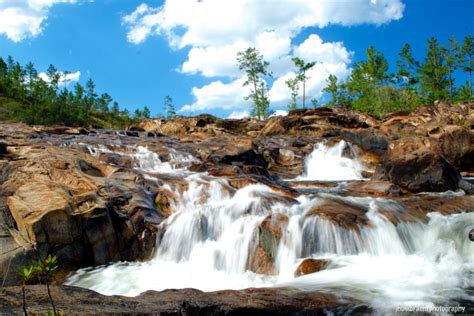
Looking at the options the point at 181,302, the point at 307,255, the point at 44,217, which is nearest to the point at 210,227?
the point at 307,255

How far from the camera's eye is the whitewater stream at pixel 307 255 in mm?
6742

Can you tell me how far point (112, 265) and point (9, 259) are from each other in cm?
208

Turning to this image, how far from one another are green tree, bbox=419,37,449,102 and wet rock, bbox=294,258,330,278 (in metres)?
53.0

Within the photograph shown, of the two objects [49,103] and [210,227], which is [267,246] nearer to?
Answer: [210,227]

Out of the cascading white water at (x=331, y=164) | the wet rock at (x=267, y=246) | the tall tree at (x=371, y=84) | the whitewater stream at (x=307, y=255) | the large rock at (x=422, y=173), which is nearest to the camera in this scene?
the whitewater stream at (x=307, y=255)

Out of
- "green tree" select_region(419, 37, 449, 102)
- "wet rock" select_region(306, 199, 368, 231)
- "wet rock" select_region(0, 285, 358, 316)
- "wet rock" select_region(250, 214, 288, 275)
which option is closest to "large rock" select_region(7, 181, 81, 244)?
"wet rock" select_region(0, 285, 358, 316)

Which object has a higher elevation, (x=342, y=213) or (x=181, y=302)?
(x=342, y=213)

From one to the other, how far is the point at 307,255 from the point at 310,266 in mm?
758

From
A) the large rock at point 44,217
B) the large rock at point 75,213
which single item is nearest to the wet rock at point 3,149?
the large rock at point 75,213

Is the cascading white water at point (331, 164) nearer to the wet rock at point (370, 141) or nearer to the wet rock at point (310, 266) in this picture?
the wet rock at point (370, 141)

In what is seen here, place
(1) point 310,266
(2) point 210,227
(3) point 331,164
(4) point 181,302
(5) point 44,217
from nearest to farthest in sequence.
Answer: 1. (4) point 181,302
2. (1) point 310,266
3. (5) point 44,217
4. (2) point 210,227
5. (3) point 331,164

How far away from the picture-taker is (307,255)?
28.2 feet

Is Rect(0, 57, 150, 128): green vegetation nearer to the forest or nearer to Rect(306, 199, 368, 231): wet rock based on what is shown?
the forest

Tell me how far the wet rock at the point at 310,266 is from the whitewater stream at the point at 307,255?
0.13 meters
